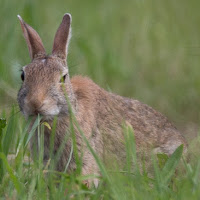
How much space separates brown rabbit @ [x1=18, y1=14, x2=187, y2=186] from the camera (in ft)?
17.4

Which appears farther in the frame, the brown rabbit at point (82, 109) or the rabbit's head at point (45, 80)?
the brown rabbit at point (82, 109)

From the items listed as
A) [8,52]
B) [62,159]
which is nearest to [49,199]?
[62,159]

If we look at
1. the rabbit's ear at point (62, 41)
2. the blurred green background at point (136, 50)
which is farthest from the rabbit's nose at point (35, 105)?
the blurred green background at point (136, 50)

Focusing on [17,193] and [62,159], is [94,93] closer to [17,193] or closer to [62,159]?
[62,159]

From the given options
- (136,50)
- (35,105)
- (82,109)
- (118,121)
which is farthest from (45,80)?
(136,50)

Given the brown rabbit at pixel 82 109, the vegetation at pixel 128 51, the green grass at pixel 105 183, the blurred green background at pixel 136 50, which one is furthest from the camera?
the blurred green background at pixel 136 50

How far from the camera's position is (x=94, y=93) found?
6.07 meters

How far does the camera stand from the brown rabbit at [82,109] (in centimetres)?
529

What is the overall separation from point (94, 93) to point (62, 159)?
0.82m

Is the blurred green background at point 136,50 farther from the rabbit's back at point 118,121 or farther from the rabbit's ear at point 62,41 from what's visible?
the rabbit's ear at point 62,41

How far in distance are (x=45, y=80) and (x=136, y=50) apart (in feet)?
13.3

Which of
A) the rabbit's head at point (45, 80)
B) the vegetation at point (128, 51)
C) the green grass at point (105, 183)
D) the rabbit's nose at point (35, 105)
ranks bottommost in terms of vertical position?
the green grass at point (105, 183)

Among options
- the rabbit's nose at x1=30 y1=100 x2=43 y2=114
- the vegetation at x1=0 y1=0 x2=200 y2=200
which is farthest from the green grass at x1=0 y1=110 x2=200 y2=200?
the vegetation at x1=0 y1=0 x2=200 y2=200

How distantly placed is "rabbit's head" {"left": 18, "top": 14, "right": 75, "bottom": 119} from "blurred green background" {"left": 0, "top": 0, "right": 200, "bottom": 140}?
1153mm
